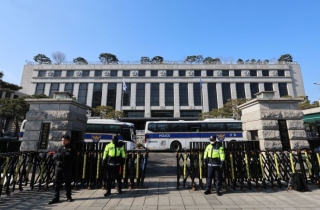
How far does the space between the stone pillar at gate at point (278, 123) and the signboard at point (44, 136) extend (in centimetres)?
968

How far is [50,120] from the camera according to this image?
7.53 meters

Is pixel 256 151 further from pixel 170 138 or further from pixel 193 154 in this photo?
pixel 170 138

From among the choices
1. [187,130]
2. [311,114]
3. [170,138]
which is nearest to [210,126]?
[187,130]

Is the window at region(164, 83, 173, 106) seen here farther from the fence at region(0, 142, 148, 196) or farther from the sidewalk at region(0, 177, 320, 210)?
the sidewalk at region(0, 177, 320, 210)

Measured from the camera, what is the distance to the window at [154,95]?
4366cm

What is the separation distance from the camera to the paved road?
14.8 ft

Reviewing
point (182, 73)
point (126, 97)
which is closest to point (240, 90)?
point (182, 73)

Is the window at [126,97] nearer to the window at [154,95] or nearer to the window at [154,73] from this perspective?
the window at [154,95]

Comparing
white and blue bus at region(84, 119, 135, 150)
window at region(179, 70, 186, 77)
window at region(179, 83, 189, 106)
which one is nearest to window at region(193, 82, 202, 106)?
window at region(179, 83, 189, 106)

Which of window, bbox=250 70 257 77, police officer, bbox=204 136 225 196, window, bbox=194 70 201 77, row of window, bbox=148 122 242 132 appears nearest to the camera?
police officer, bbox=204 136 225 196

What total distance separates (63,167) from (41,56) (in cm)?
6333

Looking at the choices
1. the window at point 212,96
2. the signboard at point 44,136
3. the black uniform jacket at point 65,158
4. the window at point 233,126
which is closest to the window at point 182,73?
the window at point 212,96

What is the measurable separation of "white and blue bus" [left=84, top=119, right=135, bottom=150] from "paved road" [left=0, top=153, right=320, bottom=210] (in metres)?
12.6

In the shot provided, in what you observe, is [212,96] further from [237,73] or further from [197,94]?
[237,73]
